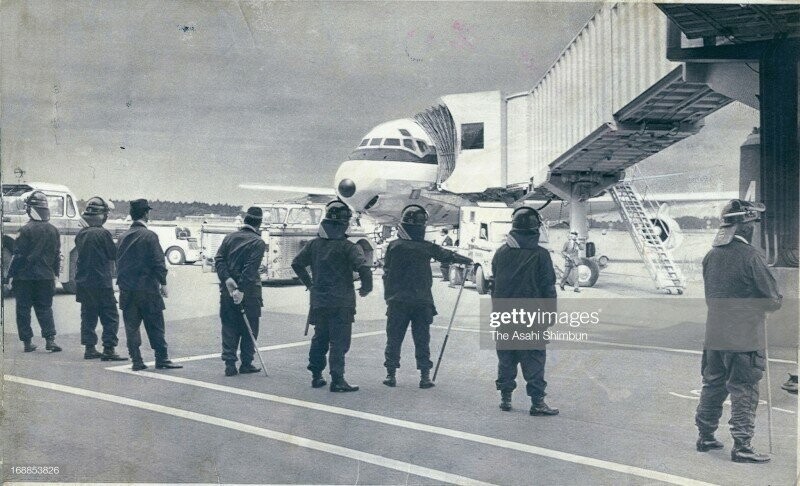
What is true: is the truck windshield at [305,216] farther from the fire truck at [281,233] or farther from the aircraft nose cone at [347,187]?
the aircraft nose cone at [347,187]

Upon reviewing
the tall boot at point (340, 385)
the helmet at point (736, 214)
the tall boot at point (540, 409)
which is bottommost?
the tall boot at point (540, 409)

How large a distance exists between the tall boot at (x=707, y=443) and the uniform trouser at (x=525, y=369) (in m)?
1.42

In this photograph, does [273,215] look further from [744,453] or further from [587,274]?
[744,453]

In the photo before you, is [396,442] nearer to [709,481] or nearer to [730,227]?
[709,481]

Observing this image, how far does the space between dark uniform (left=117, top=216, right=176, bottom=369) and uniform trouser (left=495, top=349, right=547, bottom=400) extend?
3589mm

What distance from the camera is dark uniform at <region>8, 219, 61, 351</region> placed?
285 inches

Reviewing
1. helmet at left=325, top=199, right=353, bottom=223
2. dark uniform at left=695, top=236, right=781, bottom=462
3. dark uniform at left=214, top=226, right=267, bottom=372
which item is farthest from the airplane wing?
dark uniform at left=695, top=236, right=781, bottom=462

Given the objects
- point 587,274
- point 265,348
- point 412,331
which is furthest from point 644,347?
point 265,348

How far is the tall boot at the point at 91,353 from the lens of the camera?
7.34 m

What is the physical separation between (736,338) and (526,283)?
6.27 ft

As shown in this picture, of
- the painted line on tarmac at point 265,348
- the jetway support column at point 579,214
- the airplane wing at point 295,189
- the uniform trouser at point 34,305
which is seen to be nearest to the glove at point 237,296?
the painted line on tarmac at point 265,348

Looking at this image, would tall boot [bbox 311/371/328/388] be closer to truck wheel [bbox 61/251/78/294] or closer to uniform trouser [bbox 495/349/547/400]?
uniform trouser [bbox 495/349/547/400]

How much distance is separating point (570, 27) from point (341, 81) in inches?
99.7

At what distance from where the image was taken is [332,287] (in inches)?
272
